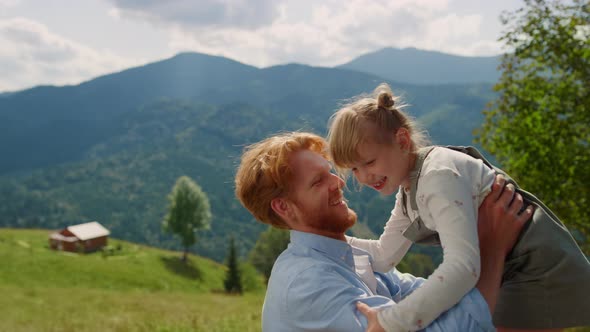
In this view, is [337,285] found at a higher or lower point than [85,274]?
higher

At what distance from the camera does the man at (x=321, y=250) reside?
2.86 metres

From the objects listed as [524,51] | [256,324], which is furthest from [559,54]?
[256,324]

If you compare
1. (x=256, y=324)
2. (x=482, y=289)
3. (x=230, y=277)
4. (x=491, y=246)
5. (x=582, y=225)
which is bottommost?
(x=230, y=277)

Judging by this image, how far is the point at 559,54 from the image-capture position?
17609 millimetres

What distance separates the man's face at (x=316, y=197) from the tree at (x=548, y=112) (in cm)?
1512

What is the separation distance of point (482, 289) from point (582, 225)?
16020mm

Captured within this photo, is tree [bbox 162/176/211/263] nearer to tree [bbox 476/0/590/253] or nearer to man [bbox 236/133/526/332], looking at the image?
tree [bbox 476/0/590/253]

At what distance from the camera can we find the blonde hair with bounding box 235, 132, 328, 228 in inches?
136

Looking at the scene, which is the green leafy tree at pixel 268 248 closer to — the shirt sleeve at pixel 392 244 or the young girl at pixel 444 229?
the shirt sleeve at pixel 392 244

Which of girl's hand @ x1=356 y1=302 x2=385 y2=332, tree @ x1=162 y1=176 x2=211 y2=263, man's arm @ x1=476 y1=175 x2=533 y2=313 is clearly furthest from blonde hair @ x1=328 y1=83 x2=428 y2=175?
tree @ x1=162 y1=176 x2=211 y2=263

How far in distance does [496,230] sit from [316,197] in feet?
3.98

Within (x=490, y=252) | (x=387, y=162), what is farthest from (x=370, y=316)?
(x=387, y=162)

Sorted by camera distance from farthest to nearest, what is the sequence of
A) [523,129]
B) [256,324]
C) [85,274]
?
1. [85,274]
2. [523,129]
3. [256,324]

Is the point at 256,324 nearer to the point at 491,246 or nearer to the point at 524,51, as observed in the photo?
the point at 491,246
